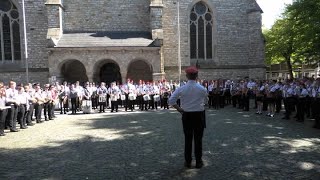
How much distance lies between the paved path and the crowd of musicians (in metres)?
1.18

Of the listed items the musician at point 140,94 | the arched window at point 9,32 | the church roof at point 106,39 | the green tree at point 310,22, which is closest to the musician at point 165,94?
the musician at point 140,94

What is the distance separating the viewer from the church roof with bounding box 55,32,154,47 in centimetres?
2447

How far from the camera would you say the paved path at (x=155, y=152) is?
632 cm

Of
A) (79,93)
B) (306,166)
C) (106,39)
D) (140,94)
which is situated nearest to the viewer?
(306,166)

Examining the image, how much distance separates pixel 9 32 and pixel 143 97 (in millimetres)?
14972

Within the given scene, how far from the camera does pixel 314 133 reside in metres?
10.5

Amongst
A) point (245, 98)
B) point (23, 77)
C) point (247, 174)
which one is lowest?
point (247, 174)

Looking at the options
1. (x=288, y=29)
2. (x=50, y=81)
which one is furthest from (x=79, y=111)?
(x=288, y=29)

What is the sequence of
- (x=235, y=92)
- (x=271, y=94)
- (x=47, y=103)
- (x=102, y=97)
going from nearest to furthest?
(x=271, y=94) < (x=47, y=103) < (x=102, y=97) < (x=235, y=92)

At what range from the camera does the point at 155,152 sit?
8.03 m

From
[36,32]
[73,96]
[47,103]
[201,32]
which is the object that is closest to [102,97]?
[73,96]

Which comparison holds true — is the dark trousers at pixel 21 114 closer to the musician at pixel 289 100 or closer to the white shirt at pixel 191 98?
the white shirt at pixel 191 98

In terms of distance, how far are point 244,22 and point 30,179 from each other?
2496cm

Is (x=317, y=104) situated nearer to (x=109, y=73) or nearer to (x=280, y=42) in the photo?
(x=109, y=73)
